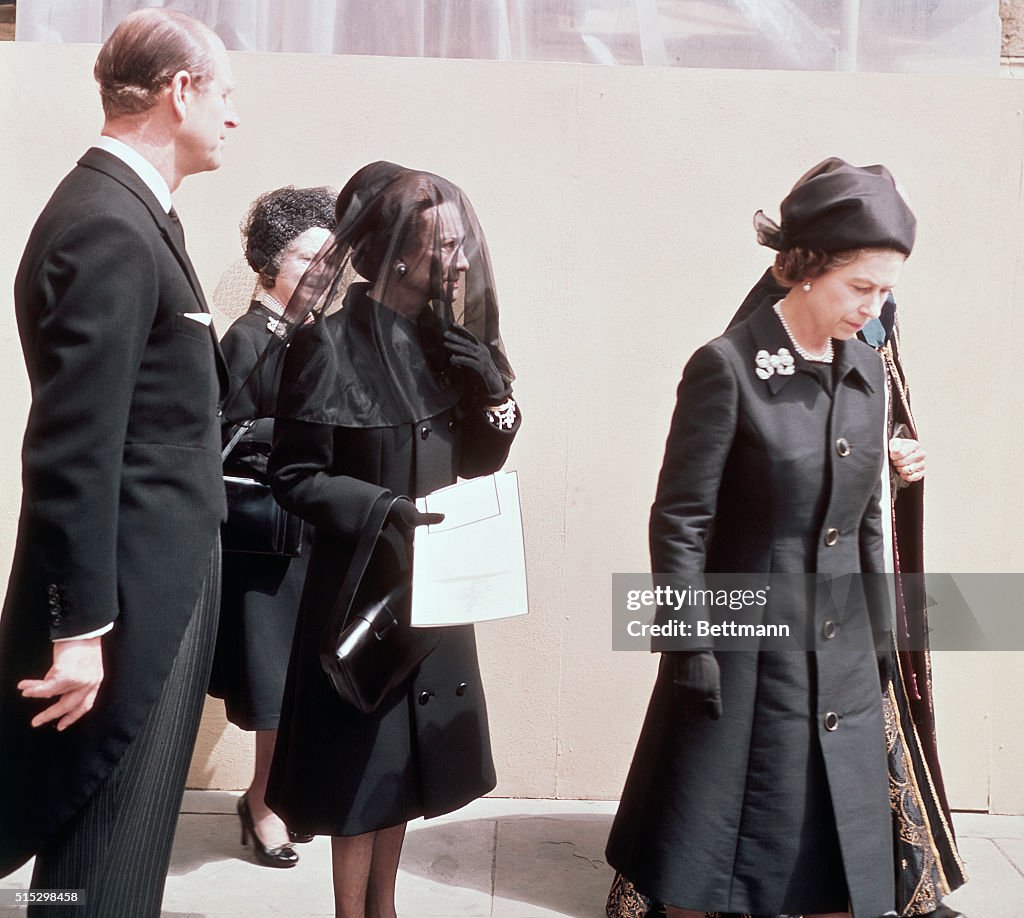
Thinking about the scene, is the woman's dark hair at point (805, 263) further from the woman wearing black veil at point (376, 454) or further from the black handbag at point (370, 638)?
the black handbag at point (370, 638)

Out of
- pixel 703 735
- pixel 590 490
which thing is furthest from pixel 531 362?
pixel 703 735

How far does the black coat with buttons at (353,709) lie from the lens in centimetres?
274

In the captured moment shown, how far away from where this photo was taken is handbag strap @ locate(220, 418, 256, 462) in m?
3.42

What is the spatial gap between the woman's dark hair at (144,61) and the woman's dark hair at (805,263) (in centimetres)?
134

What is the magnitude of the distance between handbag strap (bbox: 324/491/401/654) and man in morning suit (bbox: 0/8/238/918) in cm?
40

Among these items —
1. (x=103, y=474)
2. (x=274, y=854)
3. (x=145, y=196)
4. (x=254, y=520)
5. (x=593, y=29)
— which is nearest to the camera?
(x=103, y=474)

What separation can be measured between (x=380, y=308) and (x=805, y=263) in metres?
0.97

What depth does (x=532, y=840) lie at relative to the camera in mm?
3930

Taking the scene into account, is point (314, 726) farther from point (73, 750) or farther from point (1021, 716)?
point (1021, 716)

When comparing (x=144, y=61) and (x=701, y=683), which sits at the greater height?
(x=144, y=61)

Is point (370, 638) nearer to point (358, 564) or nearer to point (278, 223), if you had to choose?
point (358, 564)

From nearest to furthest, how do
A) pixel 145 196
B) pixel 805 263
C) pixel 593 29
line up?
pixel 145 196 → pixel 805 263 → pixel 593 29

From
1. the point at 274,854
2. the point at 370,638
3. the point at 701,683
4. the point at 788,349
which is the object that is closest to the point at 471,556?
the point at 370,638

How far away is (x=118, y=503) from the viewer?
2.05 meters
